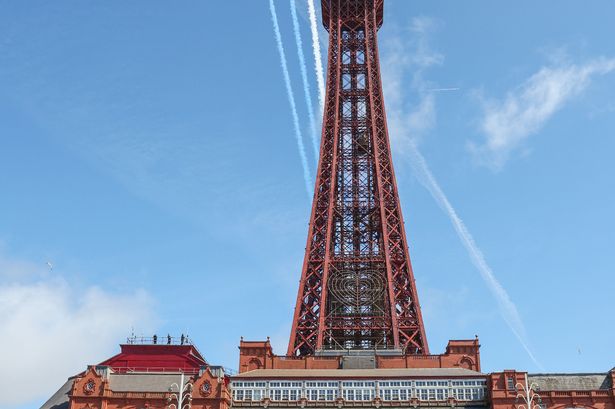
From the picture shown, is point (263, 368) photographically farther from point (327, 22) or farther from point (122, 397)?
point (327, 22)

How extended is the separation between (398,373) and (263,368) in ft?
32.9

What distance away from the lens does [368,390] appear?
159 ft

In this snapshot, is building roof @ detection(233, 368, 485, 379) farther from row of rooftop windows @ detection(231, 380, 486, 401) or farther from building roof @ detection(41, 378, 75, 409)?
building roof @ detection(41, 378, 75, 409)

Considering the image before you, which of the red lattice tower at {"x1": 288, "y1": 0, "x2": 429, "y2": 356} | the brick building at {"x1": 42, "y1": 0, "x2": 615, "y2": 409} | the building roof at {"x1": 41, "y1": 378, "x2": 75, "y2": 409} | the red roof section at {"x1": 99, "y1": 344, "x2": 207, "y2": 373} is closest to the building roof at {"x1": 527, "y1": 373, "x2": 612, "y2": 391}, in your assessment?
the brick building at {"x1": 42, "y1": 0, "x2": 615, "y2": 409}

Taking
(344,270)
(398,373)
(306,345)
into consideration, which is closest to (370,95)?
(344,270)

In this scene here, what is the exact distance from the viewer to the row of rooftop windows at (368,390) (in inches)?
1889

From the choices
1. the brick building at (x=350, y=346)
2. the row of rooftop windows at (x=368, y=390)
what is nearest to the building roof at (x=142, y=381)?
the brick building at (x=350, y=346)

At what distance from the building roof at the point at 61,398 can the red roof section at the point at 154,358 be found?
356 centimetres

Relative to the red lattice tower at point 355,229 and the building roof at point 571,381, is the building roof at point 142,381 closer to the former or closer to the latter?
the red lattice tower at point 355,229

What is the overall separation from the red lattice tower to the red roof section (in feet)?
24.9

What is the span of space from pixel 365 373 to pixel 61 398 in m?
20.8

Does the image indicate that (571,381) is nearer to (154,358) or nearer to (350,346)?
(350,346)

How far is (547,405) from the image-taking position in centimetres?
4738

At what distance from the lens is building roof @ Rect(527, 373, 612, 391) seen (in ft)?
158
